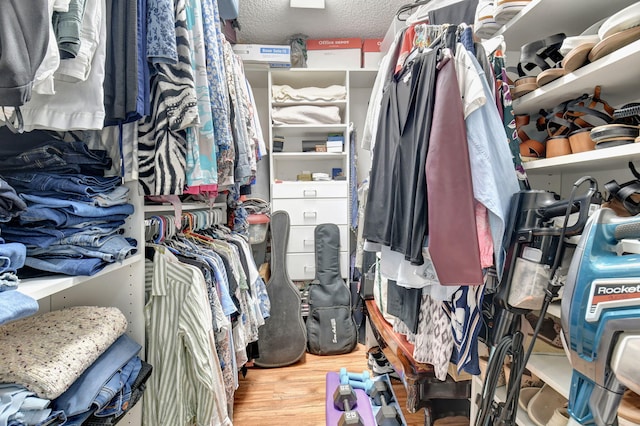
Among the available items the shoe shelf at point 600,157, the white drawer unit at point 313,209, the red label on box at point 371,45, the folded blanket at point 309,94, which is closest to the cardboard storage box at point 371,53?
the red label on box at point 371,45

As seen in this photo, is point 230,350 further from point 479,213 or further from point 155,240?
point 479,213

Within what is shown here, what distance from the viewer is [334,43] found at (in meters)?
2.70

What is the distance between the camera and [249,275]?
181 cm

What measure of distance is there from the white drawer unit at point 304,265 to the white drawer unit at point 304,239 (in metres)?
0.04

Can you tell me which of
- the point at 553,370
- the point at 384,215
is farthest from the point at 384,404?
the point at 384,215

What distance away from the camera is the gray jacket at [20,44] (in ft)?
1.46

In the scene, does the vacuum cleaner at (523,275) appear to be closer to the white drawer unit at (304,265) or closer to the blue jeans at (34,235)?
the blue jeans at (34,235)

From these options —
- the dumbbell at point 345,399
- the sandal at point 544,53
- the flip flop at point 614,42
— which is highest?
the sandal at point 544,53

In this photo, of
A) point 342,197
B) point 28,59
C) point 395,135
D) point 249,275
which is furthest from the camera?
point 342,197

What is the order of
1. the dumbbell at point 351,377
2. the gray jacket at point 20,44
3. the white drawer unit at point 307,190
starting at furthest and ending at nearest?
the white drawer unit at point 307,190
the dumbbell at point 351,377
the gray jacket at point 20,44

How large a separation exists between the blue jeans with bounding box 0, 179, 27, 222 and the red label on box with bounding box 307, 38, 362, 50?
8.25 feet

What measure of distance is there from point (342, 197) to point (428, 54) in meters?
1.65

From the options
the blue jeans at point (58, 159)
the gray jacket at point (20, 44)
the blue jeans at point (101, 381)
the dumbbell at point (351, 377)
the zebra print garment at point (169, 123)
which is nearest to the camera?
the gray jacket at point (20, 44)

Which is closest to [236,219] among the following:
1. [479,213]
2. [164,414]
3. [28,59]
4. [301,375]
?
[301,375]
